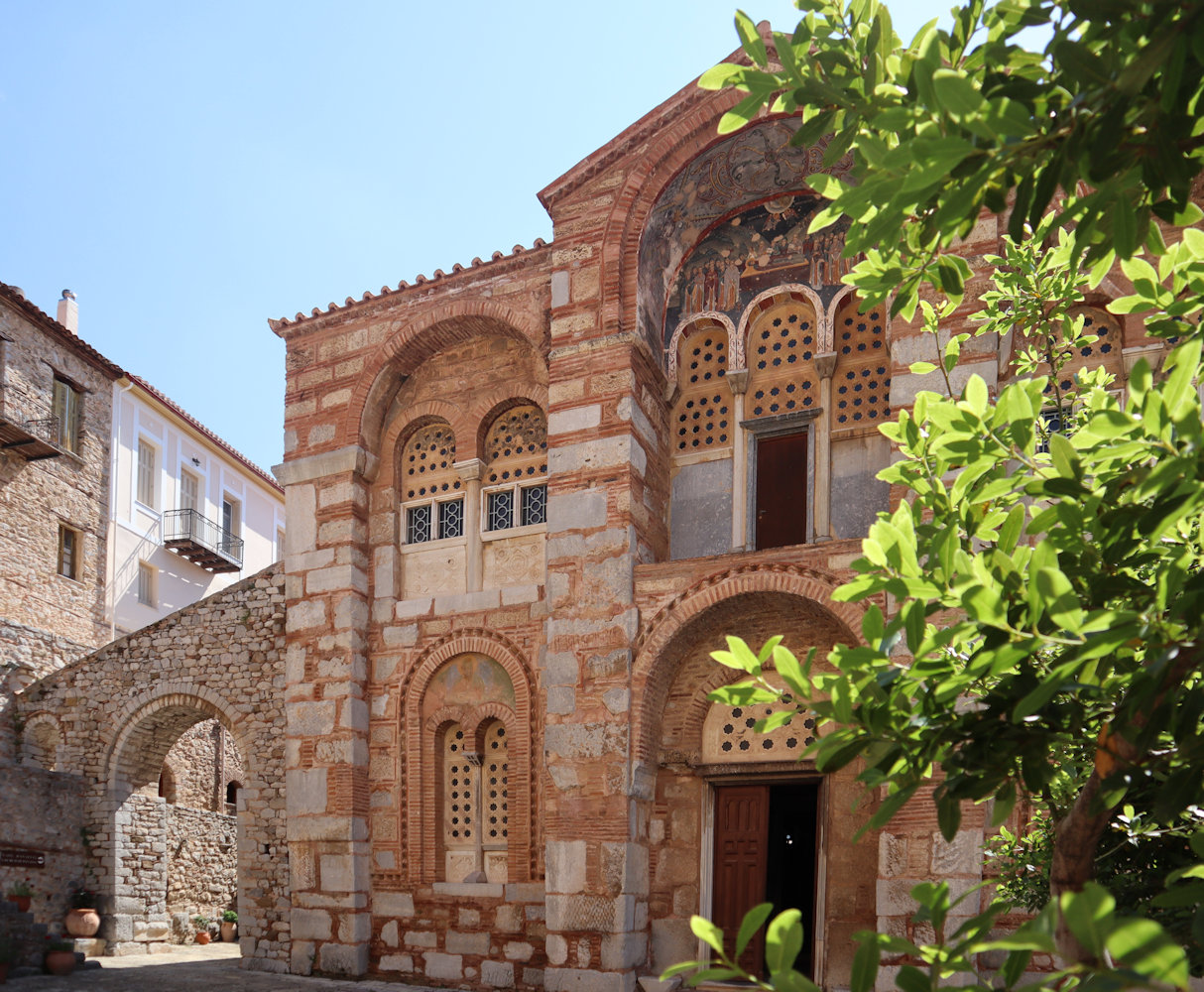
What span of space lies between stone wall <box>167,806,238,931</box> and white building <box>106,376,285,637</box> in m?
4.96

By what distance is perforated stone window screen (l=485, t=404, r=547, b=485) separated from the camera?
1172 centimetres

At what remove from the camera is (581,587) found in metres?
10.3

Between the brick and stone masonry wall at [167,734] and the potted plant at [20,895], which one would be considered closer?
the brick and stone masonry wall at [167,734]

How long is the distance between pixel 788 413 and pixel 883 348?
1094 mm

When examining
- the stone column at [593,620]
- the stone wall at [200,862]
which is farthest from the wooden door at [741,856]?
the stone wall at [200,862]

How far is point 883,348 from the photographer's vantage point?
10.5 meters

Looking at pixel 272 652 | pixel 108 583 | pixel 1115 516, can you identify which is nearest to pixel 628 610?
pixel 272 652

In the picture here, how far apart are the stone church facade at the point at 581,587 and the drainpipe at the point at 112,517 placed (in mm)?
7639

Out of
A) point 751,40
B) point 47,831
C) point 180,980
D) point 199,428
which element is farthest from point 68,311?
point 751,40

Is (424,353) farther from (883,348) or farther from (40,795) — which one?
(40,795)

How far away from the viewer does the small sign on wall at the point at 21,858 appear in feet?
42.1

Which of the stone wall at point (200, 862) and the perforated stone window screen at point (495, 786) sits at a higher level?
the perforated stone window screen at point (495, 786)

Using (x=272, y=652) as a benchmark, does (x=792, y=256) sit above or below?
above

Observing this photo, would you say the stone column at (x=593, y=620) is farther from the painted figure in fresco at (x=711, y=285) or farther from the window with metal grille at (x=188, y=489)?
the window with metal grille at (x=188, y=489)
